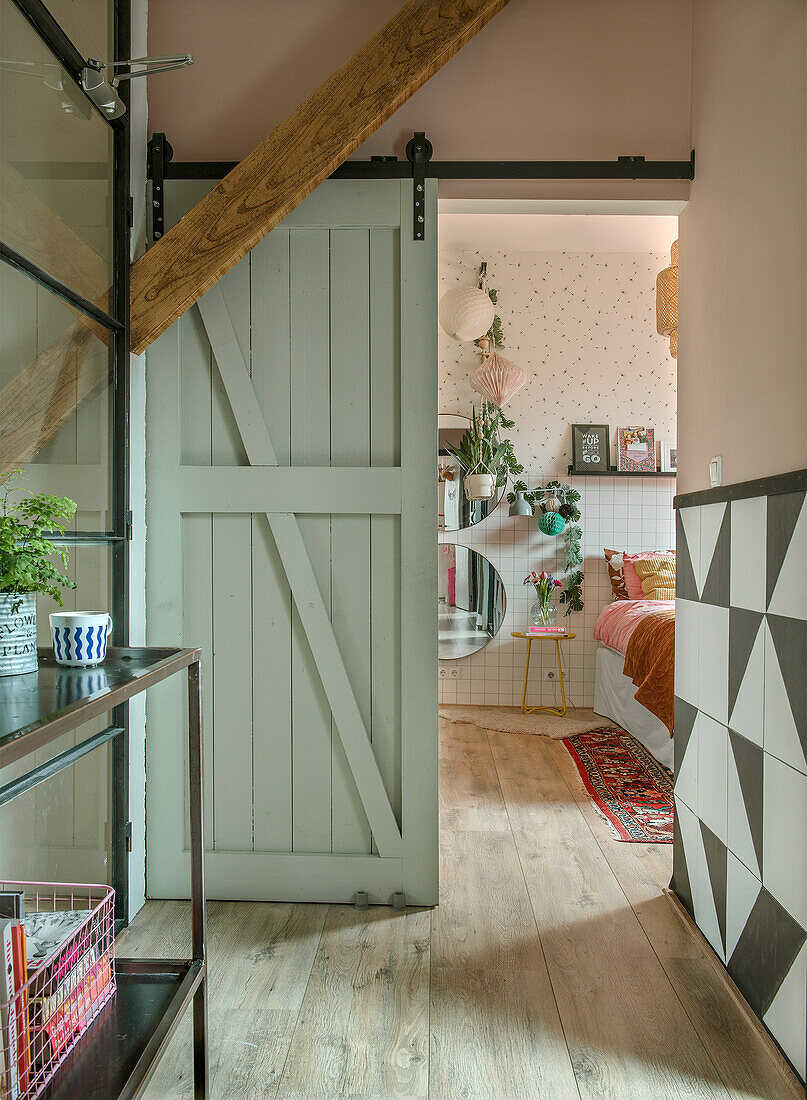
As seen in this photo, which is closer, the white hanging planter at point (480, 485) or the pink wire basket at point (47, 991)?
the pink wire basket at point (47, 991)

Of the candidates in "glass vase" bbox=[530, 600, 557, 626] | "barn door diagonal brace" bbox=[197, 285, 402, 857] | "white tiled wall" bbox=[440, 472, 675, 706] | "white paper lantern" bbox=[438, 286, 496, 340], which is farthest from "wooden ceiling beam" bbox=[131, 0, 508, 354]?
"glass vase" bbox=[530, 600, 557, 626]

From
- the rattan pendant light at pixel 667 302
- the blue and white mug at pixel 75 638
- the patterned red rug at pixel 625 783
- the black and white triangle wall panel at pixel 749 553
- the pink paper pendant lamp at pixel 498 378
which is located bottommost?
the patterned red rug at pixel 625 783

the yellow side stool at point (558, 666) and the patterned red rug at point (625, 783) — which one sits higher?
the yellow side stool at point (558, 666)

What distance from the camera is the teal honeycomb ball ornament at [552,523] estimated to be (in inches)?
212

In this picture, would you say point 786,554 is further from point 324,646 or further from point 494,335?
point 494,335

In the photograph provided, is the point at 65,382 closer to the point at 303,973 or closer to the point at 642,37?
the point at 303,973

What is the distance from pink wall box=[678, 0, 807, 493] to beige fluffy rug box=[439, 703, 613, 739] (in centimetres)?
258

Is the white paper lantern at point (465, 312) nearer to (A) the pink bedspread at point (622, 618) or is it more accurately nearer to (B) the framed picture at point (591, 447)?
(B) the framed picture at point (591, 447)

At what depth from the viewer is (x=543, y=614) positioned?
17.8ft

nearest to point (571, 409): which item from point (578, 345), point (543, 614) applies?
point (578, 345)

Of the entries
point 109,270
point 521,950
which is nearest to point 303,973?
point 521,950

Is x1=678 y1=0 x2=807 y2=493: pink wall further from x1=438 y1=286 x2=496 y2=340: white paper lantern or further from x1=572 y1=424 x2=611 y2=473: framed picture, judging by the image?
x1=572 y1=424 x2=611 y2=473: framed picture

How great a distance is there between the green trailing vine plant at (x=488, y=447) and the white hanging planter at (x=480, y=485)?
Result: 98 mm

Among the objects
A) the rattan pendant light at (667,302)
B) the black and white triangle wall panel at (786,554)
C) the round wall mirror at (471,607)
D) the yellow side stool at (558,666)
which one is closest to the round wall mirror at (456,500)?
the round wall mirror at (471,607)
